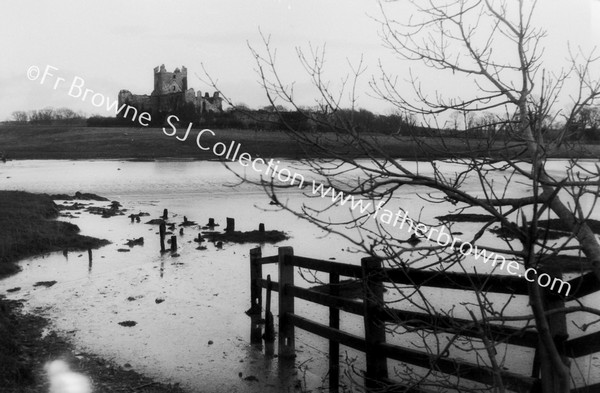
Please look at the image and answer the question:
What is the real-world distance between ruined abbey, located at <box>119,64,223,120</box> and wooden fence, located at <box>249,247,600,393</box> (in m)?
99.0

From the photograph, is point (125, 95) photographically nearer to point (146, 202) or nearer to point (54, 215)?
point (146, 202)

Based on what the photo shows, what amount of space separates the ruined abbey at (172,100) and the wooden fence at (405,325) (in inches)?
3897

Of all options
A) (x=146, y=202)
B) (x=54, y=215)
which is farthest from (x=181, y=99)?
(x=54, y=215)

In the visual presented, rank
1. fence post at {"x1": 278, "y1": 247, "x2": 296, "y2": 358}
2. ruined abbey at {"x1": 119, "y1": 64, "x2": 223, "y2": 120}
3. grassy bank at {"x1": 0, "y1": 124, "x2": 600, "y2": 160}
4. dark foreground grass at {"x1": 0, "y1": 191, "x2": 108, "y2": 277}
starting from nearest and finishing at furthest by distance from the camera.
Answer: fence post at {"x1": 278, "y1": 247, "x2": 296, "y2": 358}
dark foreground grass at {"x1": 0, "y1": 191, "x2": 108, "y2": 277}
grassy bank at {"x1": 0, "y1": 124, "x2": 600, "y2": 160}
ruined abbey at {"x1": 119, "y1": 64, "x2": 223, "y2": 120}

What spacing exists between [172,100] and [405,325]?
11438 centimetres

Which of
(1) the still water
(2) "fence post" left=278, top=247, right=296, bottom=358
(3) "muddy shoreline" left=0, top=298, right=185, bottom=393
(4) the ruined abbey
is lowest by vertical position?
(1) the still water

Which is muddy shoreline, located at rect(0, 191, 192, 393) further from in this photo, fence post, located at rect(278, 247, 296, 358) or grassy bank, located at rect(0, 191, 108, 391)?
fence post, located at rect(278, 247, 296, 358)

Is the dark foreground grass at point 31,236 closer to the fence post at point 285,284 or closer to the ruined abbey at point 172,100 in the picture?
the fence post at point 285,284

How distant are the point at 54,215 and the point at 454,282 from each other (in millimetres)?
25139

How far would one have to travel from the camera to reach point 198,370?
31.6 ft

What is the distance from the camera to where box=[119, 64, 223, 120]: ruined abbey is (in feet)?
361

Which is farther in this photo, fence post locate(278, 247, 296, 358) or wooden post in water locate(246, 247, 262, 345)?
wooden post in water locate(246, 247, 262, 345)

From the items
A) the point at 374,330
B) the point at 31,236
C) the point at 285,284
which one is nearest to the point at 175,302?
the point at 285,284

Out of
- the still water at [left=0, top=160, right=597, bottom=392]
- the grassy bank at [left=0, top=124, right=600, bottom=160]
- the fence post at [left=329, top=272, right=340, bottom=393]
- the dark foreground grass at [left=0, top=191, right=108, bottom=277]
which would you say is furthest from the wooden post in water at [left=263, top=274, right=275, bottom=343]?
the grassy bank at [left=0, top=124, right=600, bottom=160]
